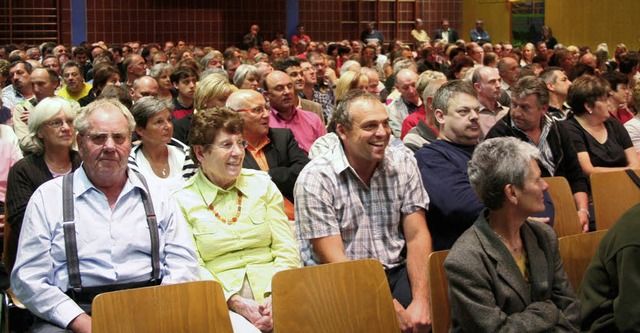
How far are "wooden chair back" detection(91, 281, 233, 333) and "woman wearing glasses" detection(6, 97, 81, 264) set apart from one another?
156cm

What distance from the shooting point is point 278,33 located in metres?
19.9

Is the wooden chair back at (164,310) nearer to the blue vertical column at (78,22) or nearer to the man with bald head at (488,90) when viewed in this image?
the man with bald head at (488,90)

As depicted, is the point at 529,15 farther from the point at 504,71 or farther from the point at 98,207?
the point at 98,207

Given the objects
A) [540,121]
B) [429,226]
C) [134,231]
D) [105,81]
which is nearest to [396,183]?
[429,226]

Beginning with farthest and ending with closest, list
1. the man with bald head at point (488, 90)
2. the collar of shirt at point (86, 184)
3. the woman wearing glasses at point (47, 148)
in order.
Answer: the man with bald head at point (488, 90) → the woman wearing glasses at point (47, 148) → the collar of shirt at point (86, 184)

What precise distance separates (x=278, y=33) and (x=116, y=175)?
16947 mm

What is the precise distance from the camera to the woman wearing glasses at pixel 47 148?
4098 mm

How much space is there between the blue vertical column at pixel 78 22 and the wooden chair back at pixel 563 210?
15.7 m

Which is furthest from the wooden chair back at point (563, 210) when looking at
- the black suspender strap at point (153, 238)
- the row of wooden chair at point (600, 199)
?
the black suspender strap at point (153, 238)

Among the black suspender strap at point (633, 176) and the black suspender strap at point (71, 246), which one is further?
the black suspender strap at point (633, 176)

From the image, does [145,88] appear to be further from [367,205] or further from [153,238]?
[153,238]

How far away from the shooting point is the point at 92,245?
3146 millimetres

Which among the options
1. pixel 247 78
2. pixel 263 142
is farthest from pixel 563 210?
pixel 247 78

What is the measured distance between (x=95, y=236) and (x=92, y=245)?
0.12 ft
